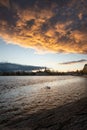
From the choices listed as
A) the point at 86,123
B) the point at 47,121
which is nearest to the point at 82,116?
the point at 86,123

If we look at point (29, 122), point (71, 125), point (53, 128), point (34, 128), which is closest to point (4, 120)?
point (29, 122)

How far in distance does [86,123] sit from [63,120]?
2397 mm

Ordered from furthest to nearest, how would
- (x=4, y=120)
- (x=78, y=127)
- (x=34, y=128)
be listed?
(x=4, y=120) < (x=34, y=128) < (x=78, y=127)

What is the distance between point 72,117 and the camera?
51.6ft

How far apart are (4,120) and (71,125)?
271 inches

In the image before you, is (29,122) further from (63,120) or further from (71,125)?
(71,125)

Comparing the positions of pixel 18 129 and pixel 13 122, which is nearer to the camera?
pixel 18 129

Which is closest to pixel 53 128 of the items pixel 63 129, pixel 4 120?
pixel 63 129

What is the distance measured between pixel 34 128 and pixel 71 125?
9.79 feet

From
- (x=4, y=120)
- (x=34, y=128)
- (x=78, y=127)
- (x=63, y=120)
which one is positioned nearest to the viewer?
(x=78, y=127)

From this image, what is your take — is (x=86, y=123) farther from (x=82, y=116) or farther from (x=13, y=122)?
(x=13, y=122)

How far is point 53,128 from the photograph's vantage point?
13.4 metres

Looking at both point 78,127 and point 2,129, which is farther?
point 2,129

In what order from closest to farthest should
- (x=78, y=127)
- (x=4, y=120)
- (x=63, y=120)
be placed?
(x=78, y=127) → (x=63, y=120) → (x=4, y=120)
